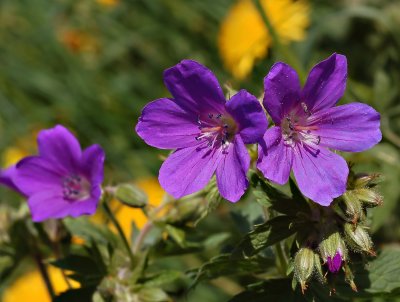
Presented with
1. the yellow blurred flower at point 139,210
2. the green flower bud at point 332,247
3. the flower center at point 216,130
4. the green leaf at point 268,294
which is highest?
the flower center at point 216,130

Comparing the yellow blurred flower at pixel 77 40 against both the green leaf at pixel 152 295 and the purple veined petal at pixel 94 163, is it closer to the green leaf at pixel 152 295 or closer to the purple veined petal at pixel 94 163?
the purple veined petal at pixel 94 163

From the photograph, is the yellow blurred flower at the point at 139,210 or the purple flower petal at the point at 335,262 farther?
the yellow blurred flower at the point at 139,210

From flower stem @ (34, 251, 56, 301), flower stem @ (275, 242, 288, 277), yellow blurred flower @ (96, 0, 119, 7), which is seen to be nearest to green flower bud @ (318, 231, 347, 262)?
flower stem @ (275, 242, 288, 277)

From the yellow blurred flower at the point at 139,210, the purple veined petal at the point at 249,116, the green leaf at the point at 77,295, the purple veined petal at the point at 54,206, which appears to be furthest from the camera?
the yellow blurred flower at the point at 139,210

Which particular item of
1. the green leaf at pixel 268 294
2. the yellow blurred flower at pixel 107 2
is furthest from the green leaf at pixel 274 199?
the yellow blurred flower at pixel 107 2

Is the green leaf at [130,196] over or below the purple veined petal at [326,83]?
below

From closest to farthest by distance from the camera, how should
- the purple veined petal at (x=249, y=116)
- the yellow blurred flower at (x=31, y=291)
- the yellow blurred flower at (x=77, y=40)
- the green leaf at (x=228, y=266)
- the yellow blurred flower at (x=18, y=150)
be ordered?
the purple veined petal at (x=249, y=116), the green leaf at (x=228, y=266), the yellow blurred flower at (x=31, y=291), the yellow blurred flower at (x=18, y=150), the yellow blurred flower at (x=77, y=40)

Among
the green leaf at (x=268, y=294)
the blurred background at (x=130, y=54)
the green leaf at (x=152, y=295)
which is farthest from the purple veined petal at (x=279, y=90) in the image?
the blurred background at (x=130, y=54)

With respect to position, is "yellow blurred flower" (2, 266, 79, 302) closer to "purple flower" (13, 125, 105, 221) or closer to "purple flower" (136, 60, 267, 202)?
"purple flower" (13, 125, 105, 221)
